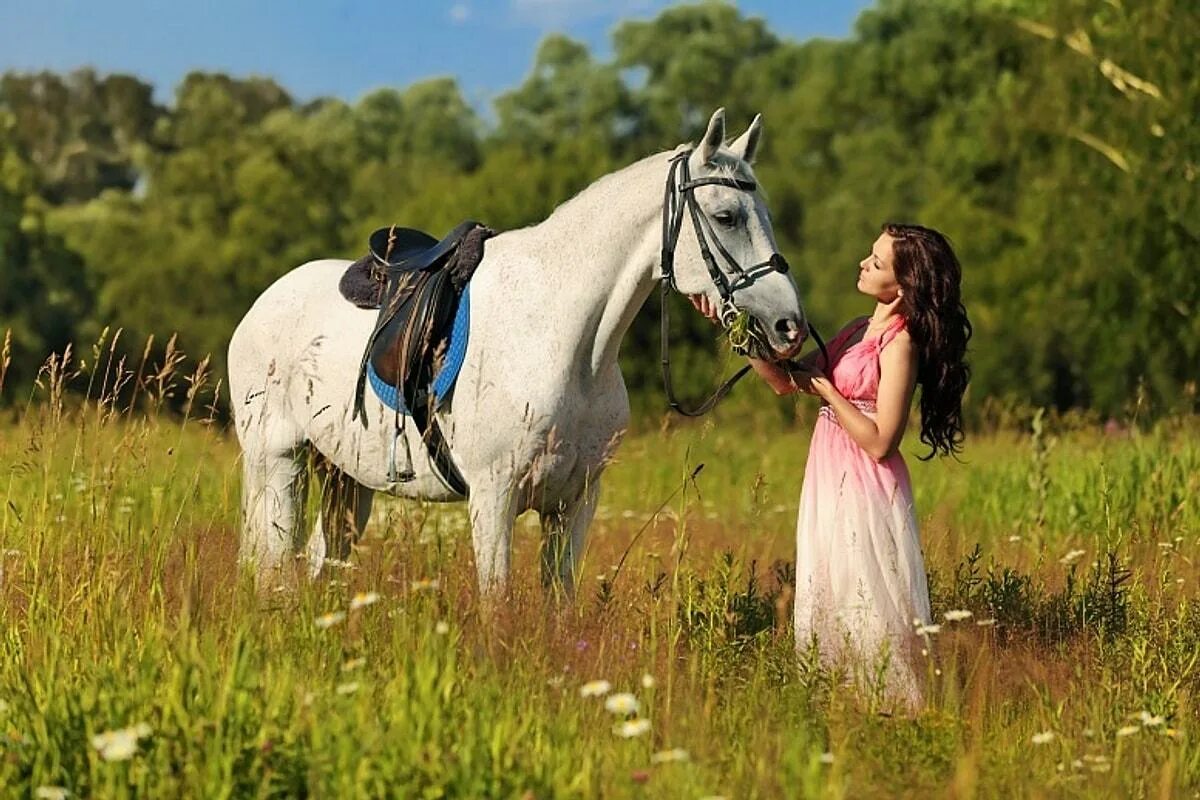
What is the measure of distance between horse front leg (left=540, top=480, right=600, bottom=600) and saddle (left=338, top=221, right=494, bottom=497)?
43cm

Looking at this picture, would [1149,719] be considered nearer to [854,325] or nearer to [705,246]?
[854,325]

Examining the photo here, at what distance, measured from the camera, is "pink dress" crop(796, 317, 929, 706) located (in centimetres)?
551

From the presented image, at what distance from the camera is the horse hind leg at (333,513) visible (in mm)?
6801

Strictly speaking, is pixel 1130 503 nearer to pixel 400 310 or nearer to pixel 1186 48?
pixel 400 310

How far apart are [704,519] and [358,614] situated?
20.3 feet

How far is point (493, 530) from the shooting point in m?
5.64

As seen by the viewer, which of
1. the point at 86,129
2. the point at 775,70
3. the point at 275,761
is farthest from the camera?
the point at 86,129

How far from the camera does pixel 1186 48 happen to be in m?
20.2

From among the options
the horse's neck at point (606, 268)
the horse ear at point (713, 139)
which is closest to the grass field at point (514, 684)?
the horse's neck at point (606, 268)

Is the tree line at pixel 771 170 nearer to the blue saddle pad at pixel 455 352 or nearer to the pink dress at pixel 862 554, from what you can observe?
the pink dress at pixel 862 554

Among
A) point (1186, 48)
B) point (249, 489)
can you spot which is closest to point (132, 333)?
point (1186, 48)

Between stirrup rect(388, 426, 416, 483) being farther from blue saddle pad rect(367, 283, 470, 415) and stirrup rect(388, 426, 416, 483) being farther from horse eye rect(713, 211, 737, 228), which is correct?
horse eye rect(713, 211, 737, 228)

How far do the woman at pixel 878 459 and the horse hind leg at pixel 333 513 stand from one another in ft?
6.99

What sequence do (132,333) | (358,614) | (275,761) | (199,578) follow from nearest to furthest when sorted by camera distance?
1. (275,761)
2. (358,614)
3. (199,578)
4. (132,333)
